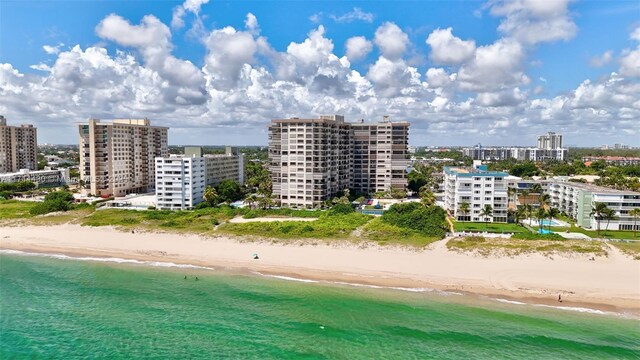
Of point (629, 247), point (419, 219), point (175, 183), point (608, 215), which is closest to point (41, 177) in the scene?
point (175, 183)

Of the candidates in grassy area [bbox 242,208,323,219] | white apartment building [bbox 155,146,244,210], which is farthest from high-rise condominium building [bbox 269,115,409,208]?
white apartment building [bbox 155,146,244,210]

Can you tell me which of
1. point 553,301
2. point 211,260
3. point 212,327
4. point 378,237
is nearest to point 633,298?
point 553,301

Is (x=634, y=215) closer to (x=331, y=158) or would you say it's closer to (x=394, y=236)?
(x=394, y=236)

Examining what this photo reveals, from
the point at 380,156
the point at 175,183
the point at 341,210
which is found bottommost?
the point at 341,210

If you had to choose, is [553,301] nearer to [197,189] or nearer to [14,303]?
[14,303]

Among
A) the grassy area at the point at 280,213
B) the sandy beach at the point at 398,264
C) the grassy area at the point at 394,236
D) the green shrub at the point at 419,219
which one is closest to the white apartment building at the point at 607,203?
the sandy beach at the point at 398,264

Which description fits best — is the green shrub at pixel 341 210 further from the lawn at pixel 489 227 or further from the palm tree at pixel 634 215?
the palm tree at pixel 634 215

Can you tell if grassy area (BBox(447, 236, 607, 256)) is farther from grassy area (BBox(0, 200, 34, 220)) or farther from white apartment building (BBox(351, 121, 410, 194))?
grassy area (BBox(0, 200, 34, 220))
